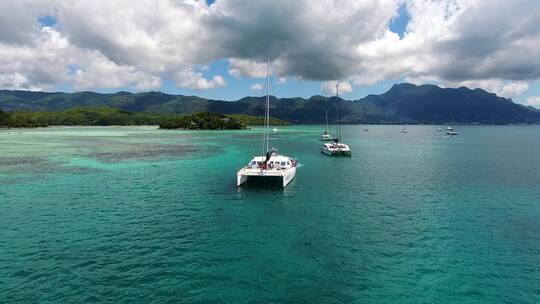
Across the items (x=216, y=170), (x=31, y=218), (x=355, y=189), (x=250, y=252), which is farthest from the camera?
(x=216, y=170)

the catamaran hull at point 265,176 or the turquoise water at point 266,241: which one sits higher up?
the catamaran hull at point 265,176

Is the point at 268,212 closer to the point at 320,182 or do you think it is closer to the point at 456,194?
the point at 320,182

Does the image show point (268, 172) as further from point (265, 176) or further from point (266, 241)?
point (266, 241)

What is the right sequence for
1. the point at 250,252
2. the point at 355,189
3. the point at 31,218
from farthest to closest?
1. the point at 355,189
2. the point at 31,218
3. the point at 250,252

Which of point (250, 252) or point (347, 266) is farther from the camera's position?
point (250, 252)

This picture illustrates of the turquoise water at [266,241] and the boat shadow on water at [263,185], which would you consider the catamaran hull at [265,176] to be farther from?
the turquoise water at [266,241]

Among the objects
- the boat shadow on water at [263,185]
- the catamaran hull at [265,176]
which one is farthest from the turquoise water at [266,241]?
the catamaran hull at [265,176]

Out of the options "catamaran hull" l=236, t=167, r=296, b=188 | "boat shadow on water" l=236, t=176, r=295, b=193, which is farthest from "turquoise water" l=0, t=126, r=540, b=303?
"catamaran hull" l=236, t=167, r=296, b=188

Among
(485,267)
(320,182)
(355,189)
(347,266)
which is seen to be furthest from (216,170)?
(485,267)
